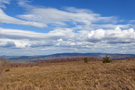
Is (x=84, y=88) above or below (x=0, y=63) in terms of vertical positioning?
below

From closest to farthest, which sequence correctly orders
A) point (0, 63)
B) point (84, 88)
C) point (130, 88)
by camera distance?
point (130, 88)
point (84, 88)
point (0, 63)

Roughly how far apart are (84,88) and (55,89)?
2277 mm

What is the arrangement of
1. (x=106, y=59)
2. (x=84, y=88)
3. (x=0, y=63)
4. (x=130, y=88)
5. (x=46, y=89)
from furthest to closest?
(x=106, y=59)
(x=0, y=63)
(x=46, y=89)
(x=84, y=88)
(x=130, y=88)

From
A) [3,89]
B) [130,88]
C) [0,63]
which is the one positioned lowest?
[3,89]

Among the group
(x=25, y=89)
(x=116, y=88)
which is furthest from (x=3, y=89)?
(x=116, y=88)

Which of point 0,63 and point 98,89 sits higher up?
point 0,63

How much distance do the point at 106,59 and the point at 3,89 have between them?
95.3 feet

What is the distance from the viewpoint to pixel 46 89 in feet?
34.4

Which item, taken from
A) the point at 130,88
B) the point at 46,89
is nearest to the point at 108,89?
the point at 130,88

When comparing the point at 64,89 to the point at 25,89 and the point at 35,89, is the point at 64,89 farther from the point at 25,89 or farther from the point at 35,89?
the point at 25,89

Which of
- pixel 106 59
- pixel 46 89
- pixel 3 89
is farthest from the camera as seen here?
→ pixel 106 59

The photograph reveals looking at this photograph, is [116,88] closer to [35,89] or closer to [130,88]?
Result: [130,88]

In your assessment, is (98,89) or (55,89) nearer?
(98,89)

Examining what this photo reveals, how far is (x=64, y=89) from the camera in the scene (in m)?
10.1
